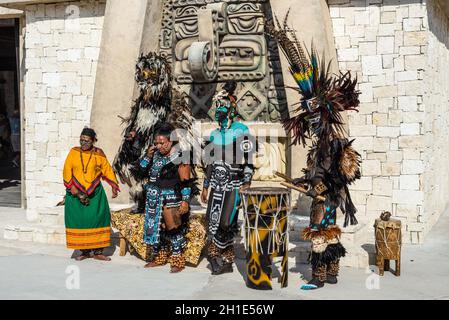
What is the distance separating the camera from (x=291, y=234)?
25.2ft

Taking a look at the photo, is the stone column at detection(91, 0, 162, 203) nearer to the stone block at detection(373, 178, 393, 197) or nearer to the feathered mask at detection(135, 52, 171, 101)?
the feathered mask at detection(135, 52, 171, 101)

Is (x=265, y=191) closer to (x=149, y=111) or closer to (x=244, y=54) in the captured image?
(x=149, y=111)

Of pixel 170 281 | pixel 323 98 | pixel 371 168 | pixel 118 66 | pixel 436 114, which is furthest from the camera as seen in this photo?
pixel 436 114

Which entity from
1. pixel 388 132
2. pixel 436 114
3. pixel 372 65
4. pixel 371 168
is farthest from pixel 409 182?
pixel 372 65

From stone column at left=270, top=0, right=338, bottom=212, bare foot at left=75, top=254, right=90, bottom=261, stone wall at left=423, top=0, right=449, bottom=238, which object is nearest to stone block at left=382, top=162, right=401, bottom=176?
stone wall at left=423, top=0, right=449, bottom=238

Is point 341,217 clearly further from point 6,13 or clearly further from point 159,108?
point 6,13

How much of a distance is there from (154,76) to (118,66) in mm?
2231

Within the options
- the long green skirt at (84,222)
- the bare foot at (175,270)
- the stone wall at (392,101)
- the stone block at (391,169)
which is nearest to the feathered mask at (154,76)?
the long green skirt at (84,222)

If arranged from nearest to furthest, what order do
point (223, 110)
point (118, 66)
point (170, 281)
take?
point (170, 281) → point (223, 110) → point (118, 66)

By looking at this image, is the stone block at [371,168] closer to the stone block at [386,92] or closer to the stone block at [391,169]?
the stone block at [391,169]

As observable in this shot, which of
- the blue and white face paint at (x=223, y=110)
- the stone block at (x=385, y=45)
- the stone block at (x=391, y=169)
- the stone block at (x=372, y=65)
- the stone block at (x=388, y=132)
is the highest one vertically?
the stone block at (x=385, y=45)

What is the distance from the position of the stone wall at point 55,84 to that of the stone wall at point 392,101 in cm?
432

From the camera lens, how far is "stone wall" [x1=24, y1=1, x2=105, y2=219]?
413 inches

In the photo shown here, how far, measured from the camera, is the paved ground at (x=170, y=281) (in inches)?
229
